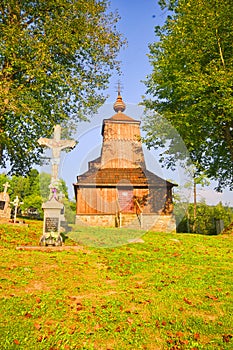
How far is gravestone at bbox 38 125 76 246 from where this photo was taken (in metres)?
Answer: 10.1

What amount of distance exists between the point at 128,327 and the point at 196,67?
16.1m

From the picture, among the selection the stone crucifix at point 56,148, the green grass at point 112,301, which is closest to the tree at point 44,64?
the stone crucifix at point 56,148

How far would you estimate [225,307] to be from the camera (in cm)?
531

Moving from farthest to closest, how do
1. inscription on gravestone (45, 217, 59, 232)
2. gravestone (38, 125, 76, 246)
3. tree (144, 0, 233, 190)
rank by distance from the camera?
tree (144, 0, 233, 190), inscription on gravestone (45, 217, 59, 232), gravestone (38, 125, 76, 246)

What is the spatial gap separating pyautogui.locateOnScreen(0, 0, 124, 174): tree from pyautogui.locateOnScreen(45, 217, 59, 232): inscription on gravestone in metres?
7.15

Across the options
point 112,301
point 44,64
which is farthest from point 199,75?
point 112,301

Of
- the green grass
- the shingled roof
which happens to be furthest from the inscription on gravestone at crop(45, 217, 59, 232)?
the shingled roof

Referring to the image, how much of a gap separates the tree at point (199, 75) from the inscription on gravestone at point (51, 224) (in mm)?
10139

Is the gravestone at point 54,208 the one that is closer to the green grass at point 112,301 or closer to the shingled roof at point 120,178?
the green grass at point 112,301

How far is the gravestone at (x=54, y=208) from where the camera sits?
10125mm

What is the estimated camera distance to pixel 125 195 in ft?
81.0

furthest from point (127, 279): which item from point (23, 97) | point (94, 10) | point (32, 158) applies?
point (94, 10)

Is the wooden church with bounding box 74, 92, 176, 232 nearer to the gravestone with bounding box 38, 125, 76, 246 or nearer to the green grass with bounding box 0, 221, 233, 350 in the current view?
the gravestone with bounding box 38, 125, 76, 246

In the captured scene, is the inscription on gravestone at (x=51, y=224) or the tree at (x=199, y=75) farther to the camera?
the tree at (x=199, y=75)
